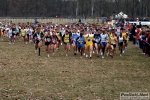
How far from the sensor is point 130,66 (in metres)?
17.8

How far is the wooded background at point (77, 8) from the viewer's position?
281ft

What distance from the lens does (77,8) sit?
3639 inches

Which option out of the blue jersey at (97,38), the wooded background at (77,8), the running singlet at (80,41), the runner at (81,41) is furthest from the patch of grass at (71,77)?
the wooded background at (77,8)

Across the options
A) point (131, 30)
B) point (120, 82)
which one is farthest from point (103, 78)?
point (131, 30)

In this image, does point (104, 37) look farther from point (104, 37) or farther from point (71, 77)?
point (71, 77)

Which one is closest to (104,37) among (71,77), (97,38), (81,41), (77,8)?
(97,38)

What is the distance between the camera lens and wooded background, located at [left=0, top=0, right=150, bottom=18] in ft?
281

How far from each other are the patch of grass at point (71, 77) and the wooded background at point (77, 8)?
2447 inches

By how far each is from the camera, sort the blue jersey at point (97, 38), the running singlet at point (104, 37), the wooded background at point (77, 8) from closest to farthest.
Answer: the running singlet at point (104, 37) < the blue jersey at point (97, 38) < the wooded background at point (77, 8)

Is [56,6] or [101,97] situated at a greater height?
[56,6]

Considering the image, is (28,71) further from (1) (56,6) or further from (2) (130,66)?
(1) (56,6)

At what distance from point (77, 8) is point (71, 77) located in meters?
79.1

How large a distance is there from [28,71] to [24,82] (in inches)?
102

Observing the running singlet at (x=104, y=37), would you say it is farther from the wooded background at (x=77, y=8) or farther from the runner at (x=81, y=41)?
the wooded background at (x=77, y=8)
